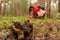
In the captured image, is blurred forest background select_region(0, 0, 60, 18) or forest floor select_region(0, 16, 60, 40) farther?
blurred forest background select_region(0, 0, 60, 18)

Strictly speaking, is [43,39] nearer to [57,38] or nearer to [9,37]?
[57,38]

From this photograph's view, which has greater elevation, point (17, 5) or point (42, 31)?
point (17, 5)

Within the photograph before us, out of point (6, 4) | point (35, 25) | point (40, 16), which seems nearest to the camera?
point (35, 25)

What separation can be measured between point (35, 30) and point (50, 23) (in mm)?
897

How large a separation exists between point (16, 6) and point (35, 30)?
9976 mm

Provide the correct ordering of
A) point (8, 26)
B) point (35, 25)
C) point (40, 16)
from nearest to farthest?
point (8, 26)
point (35, 25)
point (40, 16)

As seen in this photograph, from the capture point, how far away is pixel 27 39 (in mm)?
5230

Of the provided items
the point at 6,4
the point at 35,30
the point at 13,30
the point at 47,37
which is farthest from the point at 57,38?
the point at 6,4

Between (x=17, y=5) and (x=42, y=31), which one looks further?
(x=17, y=5)

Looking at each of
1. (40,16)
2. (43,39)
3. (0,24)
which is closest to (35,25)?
(43,39)

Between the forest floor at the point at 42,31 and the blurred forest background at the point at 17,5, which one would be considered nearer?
the forest floor at the point at 42,31

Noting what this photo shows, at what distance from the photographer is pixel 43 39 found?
5656mm

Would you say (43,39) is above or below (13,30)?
below

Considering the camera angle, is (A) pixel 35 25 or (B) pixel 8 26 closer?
(B) pixel 8 26
